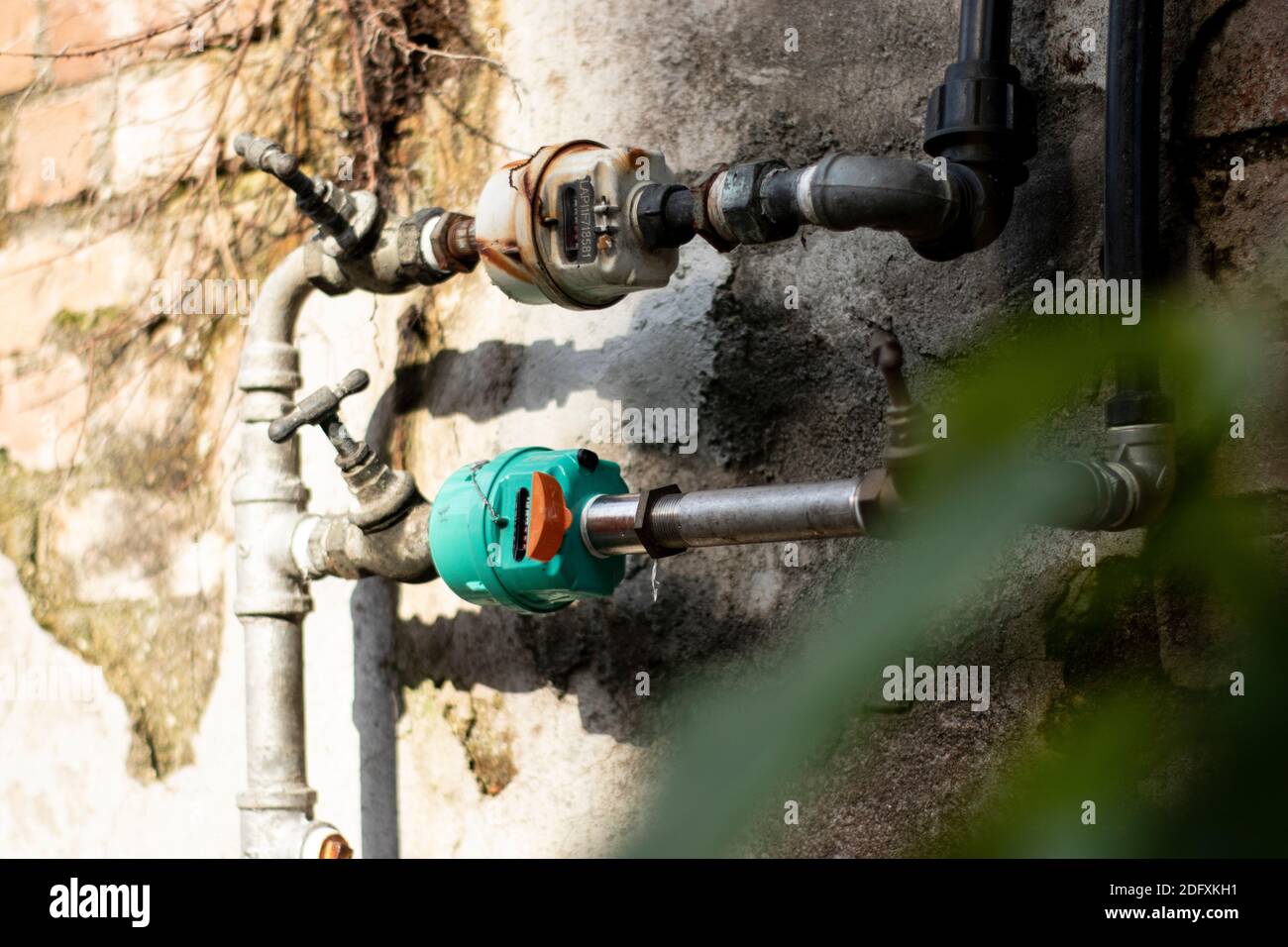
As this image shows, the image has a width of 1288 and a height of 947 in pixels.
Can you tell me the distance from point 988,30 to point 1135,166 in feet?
0.53

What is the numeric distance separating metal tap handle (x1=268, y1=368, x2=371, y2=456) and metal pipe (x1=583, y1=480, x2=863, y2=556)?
27cm

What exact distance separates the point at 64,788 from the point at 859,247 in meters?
1.15

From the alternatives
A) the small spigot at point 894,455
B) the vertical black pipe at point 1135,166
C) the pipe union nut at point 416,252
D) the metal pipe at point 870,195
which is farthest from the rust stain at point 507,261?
the vertical black pipe at point 1135,166

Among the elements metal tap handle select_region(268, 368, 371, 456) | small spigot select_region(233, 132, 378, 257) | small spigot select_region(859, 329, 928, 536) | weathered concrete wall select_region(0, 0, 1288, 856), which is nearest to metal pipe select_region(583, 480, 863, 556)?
small spigot select_region(859, 329, 928, 536)

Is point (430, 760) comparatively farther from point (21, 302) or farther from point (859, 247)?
point (21, 302)

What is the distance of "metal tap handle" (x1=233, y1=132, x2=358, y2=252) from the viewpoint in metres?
1.39

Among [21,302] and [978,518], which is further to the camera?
[21,302]

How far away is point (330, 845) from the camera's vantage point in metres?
1.45

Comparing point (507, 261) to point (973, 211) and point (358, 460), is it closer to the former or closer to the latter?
point (358, 460)

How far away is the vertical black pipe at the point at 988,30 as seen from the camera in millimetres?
1210

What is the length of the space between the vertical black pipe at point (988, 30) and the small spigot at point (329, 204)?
579 millimetres

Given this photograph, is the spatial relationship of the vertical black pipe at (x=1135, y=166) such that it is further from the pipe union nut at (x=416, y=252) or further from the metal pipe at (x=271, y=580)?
the metal pipe at (x=271, y=580)

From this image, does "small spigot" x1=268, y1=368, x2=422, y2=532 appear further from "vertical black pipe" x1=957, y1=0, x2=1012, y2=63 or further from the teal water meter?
"vertical black pipe" x1=957, y1=0, x2=1012, y2=63
